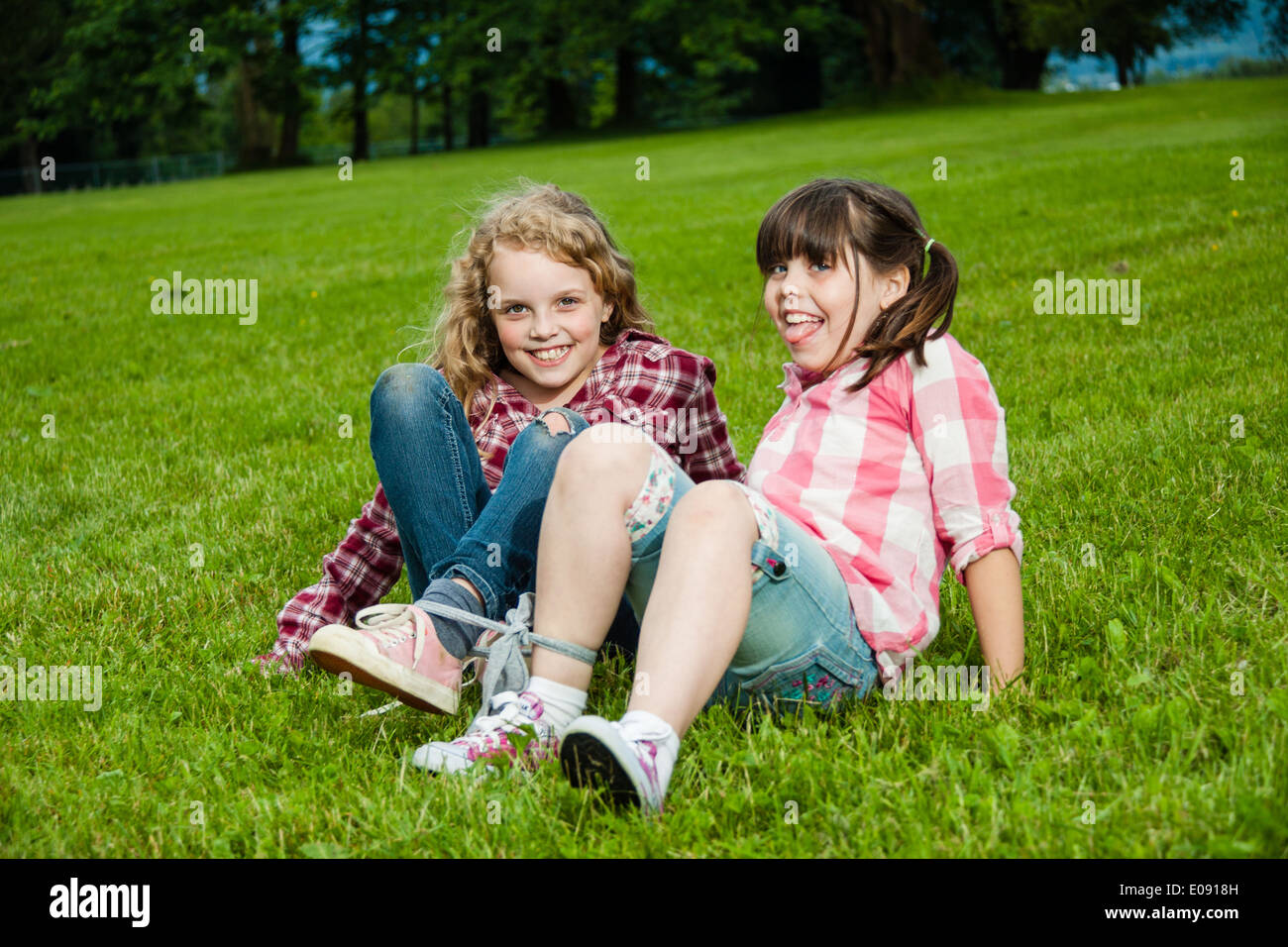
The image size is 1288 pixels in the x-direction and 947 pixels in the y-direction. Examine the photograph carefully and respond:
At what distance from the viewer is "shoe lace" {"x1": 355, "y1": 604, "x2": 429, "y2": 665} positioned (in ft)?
8.76

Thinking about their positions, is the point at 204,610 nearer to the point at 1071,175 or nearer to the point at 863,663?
the point at 863,663

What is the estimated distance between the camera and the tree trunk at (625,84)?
41.5 m

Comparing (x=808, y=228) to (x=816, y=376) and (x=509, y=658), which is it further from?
(x=509, y=658)

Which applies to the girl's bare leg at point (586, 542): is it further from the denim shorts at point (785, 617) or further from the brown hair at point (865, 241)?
the brown hair at point (865, 241)

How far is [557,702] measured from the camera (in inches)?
99.0

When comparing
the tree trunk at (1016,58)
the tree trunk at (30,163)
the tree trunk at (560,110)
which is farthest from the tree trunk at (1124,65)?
the tree trunk at (30,163)

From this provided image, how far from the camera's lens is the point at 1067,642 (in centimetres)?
295

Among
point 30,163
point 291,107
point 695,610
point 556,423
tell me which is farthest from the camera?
point 30,163

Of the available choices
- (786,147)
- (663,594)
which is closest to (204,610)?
(663,594)

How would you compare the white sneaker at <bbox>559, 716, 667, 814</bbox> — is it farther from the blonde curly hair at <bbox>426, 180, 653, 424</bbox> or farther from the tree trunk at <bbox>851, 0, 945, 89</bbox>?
the tree trunk at <bbox>851, 0, 945, 89</bbox>

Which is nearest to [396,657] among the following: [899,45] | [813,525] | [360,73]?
[813,525]

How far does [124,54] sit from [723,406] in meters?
44.4

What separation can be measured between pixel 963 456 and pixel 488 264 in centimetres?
158

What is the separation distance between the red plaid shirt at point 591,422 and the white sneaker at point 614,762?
1271 millimetres
